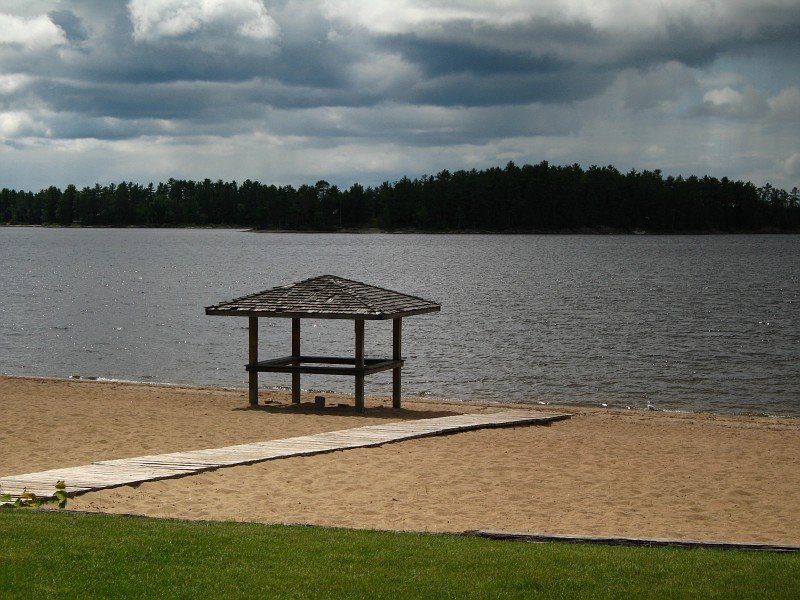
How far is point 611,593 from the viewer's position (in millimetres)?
7406

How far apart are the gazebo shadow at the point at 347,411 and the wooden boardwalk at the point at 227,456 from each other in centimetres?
155

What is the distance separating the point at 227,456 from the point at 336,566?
6.26m

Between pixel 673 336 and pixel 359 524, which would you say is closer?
pixel 359 524

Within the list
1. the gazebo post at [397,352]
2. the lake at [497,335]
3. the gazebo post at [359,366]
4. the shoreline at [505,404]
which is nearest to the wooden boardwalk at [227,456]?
the gazebo post at [359,366]

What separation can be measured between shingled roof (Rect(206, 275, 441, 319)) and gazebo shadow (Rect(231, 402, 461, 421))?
6.22ft

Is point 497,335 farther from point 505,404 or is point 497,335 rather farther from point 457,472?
point 457,472

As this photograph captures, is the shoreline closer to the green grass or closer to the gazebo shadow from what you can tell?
the gazebo shadow

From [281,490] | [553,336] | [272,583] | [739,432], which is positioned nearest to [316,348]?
[553,336]

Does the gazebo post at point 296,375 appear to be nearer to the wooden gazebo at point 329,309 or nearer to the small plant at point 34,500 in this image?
the wooden gazebo at point 329,309

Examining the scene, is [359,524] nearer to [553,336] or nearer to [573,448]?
[573,448]

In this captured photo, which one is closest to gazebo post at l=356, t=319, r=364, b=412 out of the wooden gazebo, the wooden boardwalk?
the wooden gazebo

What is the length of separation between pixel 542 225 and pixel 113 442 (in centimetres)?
16997

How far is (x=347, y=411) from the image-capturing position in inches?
795

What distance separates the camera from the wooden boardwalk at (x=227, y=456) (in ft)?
38.5
